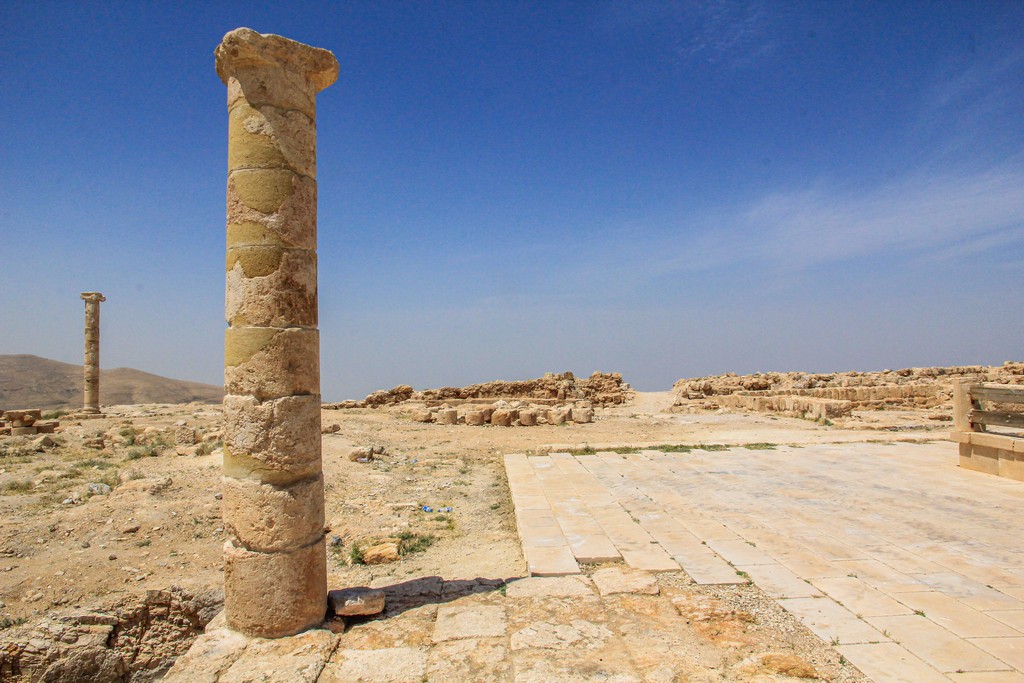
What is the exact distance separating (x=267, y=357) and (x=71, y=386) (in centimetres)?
5520

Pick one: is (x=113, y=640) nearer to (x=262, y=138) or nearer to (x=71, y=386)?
(x=262, y=138)

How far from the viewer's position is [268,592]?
4238 millimetres

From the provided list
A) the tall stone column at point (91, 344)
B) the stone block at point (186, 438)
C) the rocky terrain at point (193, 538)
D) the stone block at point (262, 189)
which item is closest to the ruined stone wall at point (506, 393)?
the tall stone column at point (91, 344)

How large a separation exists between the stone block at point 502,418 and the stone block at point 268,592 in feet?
43.7

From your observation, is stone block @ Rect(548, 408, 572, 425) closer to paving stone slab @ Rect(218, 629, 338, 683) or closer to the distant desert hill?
paving stone slab @ Rect(218, 629, 338, 683)

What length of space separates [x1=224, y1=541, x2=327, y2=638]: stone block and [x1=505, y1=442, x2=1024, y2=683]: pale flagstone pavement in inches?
79.4

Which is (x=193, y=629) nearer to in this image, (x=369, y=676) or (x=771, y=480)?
(x=369, y=676)

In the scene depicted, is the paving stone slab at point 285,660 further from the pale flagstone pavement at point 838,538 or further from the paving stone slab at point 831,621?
the paving stone slab at point 831,621

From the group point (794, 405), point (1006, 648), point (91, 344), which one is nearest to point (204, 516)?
point (1006, 648)

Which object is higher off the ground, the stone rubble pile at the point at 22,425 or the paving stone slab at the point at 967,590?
the stone rubble pile at the point at 22,425

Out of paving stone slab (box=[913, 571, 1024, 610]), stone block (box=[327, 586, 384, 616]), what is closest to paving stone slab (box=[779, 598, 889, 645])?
paving stone slab (box=[913, 571, 1024, 610])

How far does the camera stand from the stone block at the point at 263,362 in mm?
4305

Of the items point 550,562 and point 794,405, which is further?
point 794,405

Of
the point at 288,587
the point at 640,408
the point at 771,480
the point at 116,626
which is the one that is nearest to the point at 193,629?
the point at 116,626
